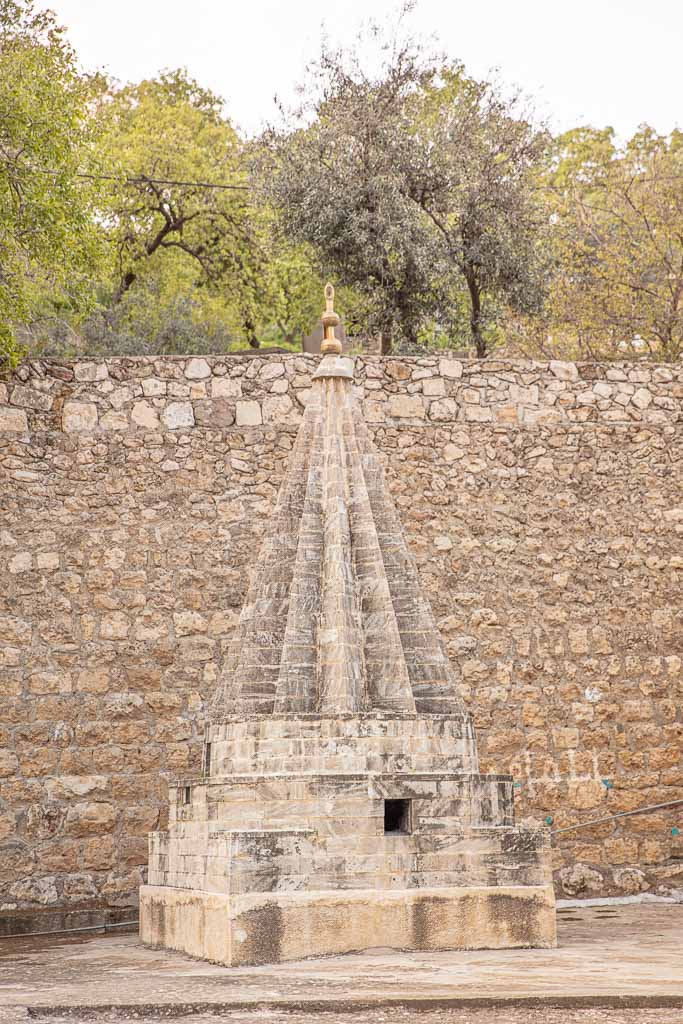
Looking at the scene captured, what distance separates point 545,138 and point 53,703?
10693 mm

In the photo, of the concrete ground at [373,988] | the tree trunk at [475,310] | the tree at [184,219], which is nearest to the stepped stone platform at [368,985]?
the concrete ground at [373,988]

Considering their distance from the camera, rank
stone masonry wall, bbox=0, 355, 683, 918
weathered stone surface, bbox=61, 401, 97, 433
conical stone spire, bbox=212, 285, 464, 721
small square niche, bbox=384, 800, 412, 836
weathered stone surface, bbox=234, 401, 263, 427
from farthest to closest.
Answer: weathered stone surface, bbox=234, 401, 263, 427
weathered stone surface, bbox=61, 401, 97, 433
stone masonry wall, bbox=0, 355, 683, 918
conical stone spire, bbox=212, 285, 464, 721
small square niche, bbox=384, 800, 412, 836

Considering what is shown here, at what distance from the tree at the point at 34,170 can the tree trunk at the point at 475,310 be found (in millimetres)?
5651

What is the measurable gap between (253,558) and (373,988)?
17.0 feet

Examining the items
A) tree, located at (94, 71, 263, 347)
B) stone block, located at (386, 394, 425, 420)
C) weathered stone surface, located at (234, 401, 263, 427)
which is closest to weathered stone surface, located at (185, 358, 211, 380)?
weathered stone surface, located at (234, 401, 263, 427)

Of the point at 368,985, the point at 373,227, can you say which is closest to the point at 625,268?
the point at 373,227

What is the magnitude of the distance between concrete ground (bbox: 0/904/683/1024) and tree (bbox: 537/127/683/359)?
1114cm

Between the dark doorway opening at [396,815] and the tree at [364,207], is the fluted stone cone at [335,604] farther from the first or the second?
the tree at [364,207]

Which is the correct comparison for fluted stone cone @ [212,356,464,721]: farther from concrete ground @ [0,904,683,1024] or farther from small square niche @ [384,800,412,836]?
concrete ground @ [0,904,683,1024]

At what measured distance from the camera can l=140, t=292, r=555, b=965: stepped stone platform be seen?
577cm

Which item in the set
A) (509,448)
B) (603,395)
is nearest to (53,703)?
(509,448)

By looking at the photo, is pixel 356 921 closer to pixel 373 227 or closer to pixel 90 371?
pixel 90 371

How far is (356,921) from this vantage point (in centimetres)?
579

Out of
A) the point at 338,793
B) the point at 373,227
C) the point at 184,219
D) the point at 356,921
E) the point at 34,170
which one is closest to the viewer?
the point at 356,921
